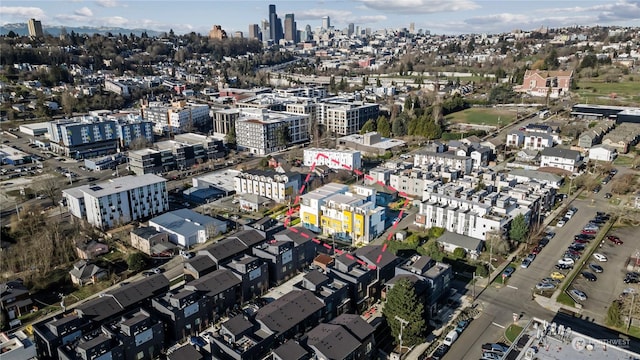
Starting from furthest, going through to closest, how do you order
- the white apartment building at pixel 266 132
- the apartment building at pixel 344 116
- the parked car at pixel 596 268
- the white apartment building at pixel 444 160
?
the apartment building at pixel 344 116 < the white apartment building at pixel 266 132 < the white apartment building at pixel 444 160 < the parked car at pixel 596 268

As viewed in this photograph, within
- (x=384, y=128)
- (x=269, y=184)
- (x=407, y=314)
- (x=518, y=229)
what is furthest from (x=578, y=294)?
(x=384, y=128)

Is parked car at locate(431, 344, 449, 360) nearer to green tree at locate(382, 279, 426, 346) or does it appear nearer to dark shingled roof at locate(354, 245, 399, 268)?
green tree at locate(382, 279, 426, 346)

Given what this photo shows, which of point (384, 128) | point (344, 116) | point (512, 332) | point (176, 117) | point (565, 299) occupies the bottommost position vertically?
point (512, 332)

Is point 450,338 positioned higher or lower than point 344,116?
lower

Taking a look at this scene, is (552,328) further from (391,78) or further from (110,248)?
(391,78)

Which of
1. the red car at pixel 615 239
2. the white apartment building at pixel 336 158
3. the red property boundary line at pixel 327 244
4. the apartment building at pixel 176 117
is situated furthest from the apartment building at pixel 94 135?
the red car at pixel 615 239

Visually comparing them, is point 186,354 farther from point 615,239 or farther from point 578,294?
point 615,239

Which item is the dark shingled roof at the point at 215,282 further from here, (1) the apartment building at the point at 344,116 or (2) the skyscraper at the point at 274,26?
(2) the skyscraper at the point at 274,26
